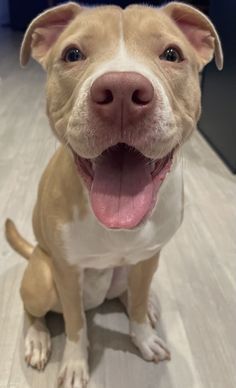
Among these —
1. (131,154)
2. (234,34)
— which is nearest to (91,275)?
(131,154)

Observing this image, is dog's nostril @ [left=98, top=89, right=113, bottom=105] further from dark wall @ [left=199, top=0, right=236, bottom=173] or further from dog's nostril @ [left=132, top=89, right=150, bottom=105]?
dark wall @ [left=199, top=0, right=236, bottom=173]

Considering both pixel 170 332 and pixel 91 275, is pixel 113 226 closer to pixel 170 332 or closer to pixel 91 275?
pixel 91 275

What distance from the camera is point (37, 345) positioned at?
1.47 m

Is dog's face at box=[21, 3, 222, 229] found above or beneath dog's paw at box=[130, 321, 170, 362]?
above

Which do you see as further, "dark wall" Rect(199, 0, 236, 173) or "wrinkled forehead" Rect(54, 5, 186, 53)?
"dark wall" Rect(199, 0, 236, 173)

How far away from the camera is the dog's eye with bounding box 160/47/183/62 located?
1.07 meters

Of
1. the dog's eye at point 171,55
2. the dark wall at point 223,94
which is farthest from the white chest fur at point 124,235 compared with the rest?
the dark wall at point 223,94

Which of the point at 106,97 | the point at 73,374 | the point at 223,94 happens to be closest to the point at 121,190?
the point at 106,97

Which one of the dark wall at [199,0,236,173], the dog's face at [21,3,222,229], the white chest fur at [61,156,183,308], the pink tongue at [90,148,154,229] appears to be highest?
the dog's face at [21,3,222,229]

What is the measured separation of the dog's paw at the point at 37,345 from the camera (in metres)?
1.44

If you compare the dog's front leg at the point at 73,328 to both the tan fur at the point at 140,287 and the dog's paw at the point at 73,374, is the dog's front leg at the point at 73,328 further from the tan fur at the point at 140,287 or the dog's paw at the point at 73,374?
the tan fur at the point at 140,287

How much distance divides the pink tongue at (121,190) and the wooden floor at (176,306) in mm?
623

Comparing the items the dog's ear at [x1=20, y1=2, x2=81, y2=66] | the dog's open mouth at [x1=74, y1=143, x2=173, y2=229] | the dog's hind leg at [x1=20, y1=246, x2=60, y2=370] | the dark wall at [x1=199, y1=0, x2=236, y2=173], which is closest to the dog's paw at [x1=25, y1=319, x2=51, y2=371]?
the dog's hind leg at [x1=20, y1=246, x2=60, y2=370]

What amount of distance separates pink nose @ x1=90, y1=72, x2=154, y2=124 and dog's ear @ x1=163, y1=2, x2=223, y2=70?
1.38ft
